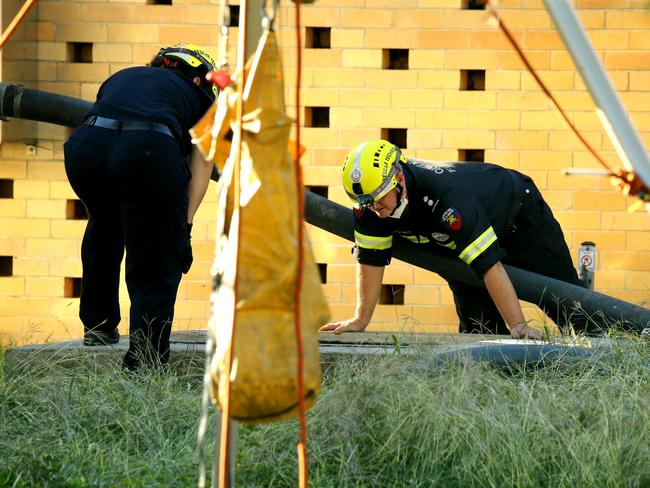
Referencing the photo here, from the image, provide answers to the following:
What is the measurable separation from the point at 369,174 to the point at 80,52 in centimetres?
376

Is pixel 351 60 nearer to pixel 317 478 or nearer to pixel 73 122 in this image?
pixel 73 122

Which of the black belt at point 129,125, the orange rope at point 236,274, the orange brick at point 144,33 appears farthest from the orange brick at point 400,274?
the orange rope at point 236,274

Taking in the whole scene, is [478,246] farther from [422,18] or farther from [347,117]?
[422,18]

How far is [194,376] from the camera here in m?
5.09

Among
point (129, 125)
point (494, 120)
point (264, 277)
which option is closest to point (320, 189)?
point (494, 120)

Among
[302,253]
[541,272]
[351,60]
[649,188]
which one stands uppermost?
[351,60]

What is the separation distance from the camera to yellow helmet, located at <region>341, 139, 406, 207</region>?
5.30m

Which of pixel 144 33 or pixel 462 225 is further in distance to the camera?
pixel 144 33

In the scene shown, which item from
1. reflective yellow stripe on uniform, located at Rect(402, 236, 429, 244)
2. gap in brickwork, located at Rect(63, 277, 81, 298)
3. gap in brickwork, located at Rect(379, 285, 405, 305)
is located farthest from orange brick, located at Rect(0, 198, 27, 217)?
reflective yellow stripe on uniform, located at Rect(402, 236, 429, 244)

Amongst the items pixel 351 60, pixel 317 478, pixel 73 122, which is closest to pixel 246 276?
pixel 317 478

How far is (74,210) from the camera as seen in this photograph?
8289mm

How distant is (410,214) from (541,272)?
3.57 ft

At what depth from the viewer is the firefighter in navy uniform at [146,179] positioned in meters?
4.72

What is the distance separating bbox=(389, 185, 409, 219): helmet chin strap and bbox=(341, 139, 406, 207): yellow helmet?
77 millimetres
